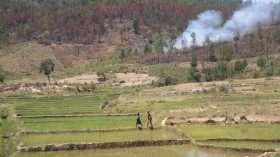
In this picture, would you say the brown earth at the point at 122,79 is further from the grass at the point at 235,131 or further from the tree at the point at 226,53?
the grass at the point at 235,131

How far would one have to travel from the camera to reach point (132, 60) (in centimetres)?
11600

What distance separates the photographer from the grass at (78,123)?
1428 inches

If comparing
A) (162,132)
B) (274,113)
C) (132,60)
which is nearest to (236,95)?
(274,113)

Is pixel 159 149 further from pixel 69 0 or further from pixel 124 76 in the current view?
pixel 69 0

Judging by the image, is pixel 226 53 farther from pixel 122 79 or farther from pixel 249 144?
pixel 249 144

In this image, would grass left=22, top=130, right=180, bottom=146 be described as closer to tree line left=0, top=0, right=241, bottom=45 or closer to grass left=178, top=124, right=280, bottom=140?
grass left=178, top=124, right=280, bottom=140

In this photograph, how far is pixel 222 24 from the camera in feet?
502

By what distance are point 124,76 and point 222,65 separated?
77.1 feet

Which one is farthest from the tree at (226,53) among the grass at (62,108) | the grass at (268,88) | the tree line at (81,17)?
the grass at (62,108)

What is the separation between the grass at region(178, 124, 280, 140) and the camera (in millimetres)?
31328

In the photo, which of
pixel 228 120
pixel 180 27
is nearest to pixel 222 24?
pixel 180 27

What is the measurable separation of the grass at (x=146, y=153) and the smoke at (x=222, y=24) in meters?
98.7

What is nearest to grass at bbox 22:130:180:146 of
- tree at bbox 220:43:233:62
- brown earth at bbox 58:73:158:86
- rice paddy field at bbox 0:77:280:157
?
rice paddy field at bbox 0:77:280:157

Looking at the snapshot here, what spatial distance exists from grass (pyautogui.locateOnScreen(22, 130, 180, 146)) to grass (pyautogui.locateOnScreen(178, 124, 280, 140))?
1978 mm
